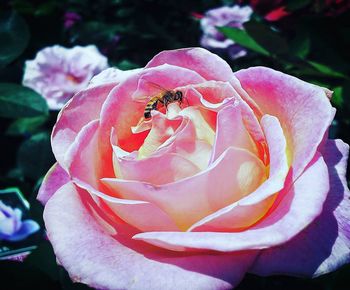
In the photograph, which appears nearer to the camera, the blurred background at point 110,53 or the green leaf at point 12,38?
the blurred background at point 110,53

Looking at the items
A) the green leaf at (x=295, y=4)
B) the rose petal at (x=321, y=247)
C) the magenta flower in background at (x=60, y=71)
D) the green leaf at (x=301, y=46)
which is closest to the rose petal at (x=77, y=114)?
the rose petal at (x=321, y=247)

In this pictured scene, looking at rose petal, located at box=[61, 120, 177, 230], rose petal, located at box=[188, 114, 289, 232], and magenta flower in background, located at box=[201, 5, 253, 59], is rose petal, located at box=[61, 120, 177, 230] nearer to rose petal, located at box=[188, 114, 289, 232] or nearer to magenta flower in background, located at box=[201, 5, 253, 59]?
rose petal, located at box=[188, 114, 289, 232]

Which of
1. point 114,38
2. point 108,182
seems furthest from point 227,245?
point 114,38

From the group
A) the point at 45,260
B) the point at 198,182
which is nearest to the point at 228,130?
the point at 198,182

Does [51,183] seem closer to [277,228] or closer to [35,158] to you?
[277,228]

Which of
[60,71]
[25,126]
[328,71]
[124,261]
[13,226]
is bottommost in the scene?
[25,126]

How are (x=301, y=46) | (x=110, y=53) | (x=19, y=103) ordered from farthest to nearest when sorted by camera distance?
(x=110, y=53) → (x=301, y=46) → (x=19, y=103)

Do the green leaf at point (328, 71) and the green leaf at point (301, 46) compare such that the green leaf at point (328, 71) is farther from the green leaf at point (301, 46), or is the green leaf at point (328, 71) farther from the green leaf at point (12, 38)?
the green leaf at point (12, 38)
